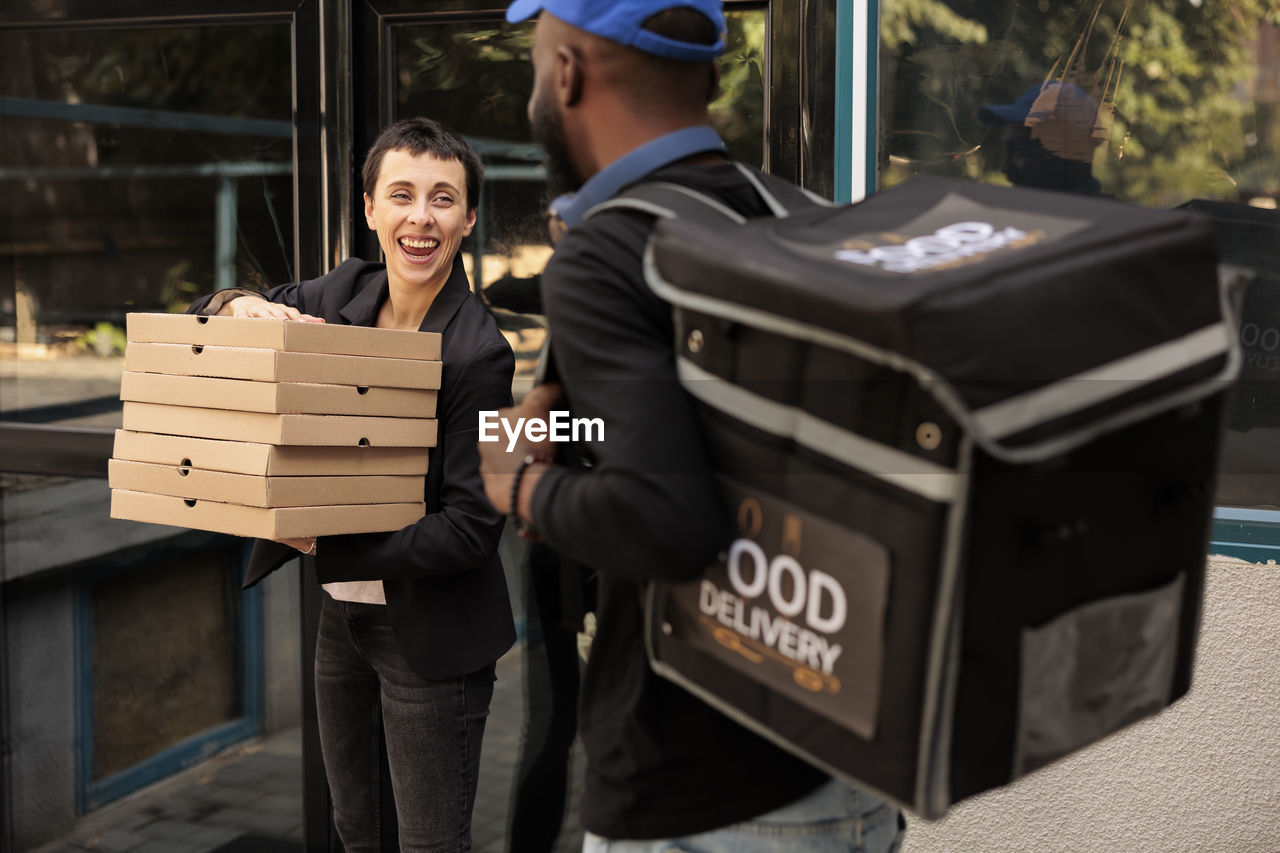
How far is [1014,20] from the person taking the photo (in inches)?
113

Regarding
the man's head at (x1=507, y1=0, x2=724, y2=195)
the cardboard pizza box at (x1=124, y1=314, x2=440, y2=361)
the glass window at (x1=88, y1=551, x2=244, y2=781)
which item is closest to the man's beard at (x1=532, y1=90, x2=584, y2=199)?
the man's head at (x1=507, y1=0, x2=724, y2=195)

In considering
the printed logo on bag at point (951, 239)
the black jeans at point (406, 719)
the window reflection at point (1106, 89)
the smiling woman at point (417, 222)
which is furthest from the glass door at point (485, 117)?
the printed logo on bag at point (951, 239)

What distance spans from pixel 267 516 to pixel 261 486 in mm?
57

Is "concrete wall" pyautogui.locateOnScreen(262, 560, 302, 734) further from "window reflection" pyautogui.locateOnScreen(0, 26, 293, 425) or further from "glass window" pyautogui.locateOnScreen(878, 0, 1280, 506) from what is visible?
"glass window" pyautogui.locateOnScreen(878, 0, 1280, 506)

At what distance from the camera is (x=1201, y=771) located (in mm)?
2840

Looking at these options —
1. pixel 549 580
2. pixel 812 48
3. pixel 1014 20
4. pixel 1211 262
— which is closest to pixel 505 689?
pixel 549 580

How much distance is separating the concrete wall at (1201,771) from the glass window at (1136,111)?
0.29 m

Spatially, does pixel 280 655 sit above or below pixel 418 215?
below

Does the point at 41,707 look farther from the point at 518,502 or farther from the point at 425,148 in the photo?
the point at 518,502

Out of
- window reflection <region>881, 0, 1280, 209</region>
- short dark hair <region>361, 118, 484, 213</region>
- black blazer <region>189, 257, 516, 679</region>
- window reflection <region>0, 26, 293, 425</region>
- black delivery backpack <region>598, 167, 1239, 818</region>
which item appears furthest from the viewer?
window reflection <region>0, 26, 293, 425</region>

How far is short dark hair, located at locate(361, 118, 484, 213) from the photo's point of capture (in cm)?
256

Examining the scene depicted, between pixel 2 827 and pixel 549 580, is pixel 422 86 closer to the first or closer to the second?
pixel 549 580

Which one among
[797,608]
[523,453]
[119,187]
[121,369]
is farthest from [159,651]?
[797,608]

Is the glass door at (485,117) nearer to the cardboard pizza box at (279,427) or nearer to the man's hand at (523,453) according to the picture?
the cardboard pizza box at (279,427)
